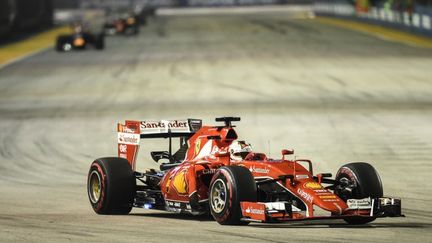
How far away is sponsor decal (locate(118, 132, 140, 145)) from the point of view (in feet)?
50.3

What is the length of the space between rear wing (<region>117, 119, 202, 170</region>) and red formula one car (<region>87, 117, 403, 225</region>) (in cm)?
1

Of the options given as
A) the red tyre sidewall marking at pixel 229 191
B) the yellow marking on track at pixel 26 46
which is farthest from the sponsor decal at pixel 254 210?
the yellow marking on track at pixel 26 46

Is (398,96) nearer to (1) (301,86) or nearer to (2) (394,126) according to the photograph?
(1) (301,86)

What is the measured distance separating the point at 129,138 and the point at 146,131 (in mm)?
256

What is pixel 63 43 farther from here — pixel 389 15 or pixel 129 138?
pixel 129 138

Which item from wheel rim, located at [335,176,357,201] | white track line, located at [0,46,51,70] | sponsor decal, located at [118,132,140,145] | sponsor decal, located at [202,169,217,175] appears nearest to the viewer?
wheel rim, located at [335,176,357,201]

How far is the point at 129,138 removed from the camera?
15.4 m

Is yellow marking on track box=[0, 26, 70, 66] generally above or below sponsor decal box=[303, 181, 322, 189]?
below

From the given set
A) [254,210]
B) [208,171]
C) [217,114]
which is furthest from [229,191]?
[217,114]

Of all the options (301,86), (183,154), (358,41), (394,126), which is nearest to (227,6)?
(358,41)

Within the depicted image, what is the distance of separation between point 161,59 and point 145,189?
123ft

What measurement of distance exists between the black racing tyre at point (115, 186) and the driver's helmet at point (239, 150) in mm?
1333

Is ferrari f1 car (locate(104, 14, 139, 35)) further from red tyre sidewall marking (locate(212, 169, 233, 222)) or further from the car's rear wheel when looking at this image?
red tyre sidewall marking (locate(212, 169, 233, 222))

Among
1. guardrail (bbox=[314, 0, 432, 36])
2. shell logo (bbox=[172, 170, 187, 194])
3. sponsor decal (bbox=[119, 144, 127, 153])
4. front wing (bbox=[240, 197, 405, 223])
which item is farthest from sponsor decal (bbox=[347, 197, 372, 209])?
guardrail (bbox=[314, 0, 432, 36])
